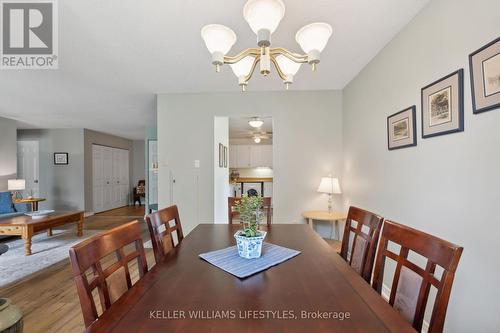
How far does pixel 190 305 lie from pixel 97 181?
768 centimetres

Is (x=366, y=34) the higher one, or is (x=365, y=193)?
(x=366, y=34)

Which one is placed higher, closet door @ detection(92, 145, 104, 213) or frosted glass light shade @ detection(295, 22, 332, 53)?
frosted glass light shade @ detection(295, 22, 332, 53)

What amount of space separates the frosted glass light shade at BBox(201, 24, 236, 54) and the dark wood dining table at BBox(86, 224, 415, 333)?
1150 mm

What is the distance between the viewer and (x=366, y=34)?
2074 millimetres

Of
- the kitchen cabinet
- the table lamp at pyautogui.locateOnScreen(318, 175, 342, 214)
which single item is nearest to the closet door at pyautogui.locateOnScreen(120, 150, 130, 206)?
the kitchen cabinet

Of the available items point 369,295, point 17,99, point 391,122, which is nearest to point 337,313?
point 369,295

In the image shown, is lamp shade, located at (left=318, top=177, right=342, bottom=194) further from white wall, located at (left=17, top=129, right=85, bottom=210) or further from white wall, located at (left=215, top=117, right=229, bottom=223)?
white wall, located at (left=17, top=129, right=85, bottom=210)

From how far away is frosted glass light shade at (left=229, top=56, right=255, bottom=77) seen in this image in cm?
164

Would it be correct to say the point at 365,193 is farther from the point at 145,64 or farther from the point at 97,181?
the point at 97,181

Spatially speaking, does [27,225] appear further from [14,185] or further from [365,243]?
[365,243]

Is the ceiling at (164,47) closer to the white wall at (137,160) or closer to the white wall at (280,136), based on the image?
the white wall at (280,136)

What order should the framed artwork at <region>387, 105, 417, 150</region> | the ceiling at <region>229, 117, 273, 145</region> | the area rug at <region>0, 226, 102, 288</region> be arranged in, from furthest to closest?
1. the ceiling at <region>229, 117, 273, 145</region>
2. the area rug at <region>0, 226, 102, 288</region>
3. the framed artwork at <region>387, 105, 417, 150</region>

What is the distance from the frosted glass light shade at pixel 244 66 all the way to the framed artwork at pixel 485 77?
124 cm

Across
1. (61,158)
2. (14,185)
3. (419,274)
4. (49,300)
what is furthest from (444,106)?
(61,158)
